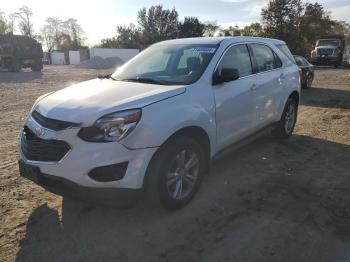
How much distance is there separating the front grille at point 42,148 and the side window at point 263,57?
331 cm

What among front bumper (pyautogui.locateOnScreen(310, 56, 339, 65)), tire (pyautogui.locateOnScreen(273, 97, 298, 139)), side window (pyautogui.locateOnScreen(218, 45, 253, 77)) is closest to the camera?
side window (pyautogui.locateOnScreen(218, 45, 253, 77))

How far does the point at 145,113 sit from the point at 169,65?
1515 millimetres

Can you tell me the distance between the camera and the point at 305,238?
3.66 m

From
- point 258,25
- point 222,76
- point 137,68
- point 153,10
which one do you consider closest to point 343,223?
point 222,76

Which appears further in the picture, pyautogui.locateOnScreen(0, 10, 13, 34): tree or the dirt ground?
pyautogui.locateOnScreen(0, 10, 13, 34): tree

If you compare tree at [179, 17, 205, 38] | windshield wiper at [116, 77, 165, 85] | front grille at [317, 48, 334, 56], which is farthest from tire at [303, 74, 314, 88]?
tree at [179, 17, 205, 38]

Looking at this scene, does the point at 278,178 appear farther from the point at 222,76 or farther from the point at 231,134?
the point at 222,76

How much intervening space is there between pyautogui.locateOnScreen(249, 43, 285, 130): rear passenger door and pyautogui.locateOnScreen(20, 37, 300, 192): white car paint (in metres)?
0.04

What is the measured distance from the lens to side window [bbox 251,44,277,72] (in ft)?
19.1

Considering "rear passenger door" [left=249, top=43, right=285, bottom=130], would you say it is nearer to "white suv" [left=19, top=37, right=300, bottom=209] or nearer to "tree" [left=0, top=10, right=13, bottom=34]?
"white suv" [left=19, top=37, right=300, bottom=209]

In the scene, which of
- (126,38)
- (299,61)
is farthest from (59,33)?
(299,61)

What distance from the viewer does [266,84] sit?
19.1 ft

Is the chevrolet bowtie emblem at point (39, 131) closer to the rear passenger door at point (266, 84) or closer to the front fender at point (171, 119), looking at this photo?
the front fender at point (171, 119)

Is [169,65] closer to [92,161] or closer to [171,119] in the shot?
[171,119]
